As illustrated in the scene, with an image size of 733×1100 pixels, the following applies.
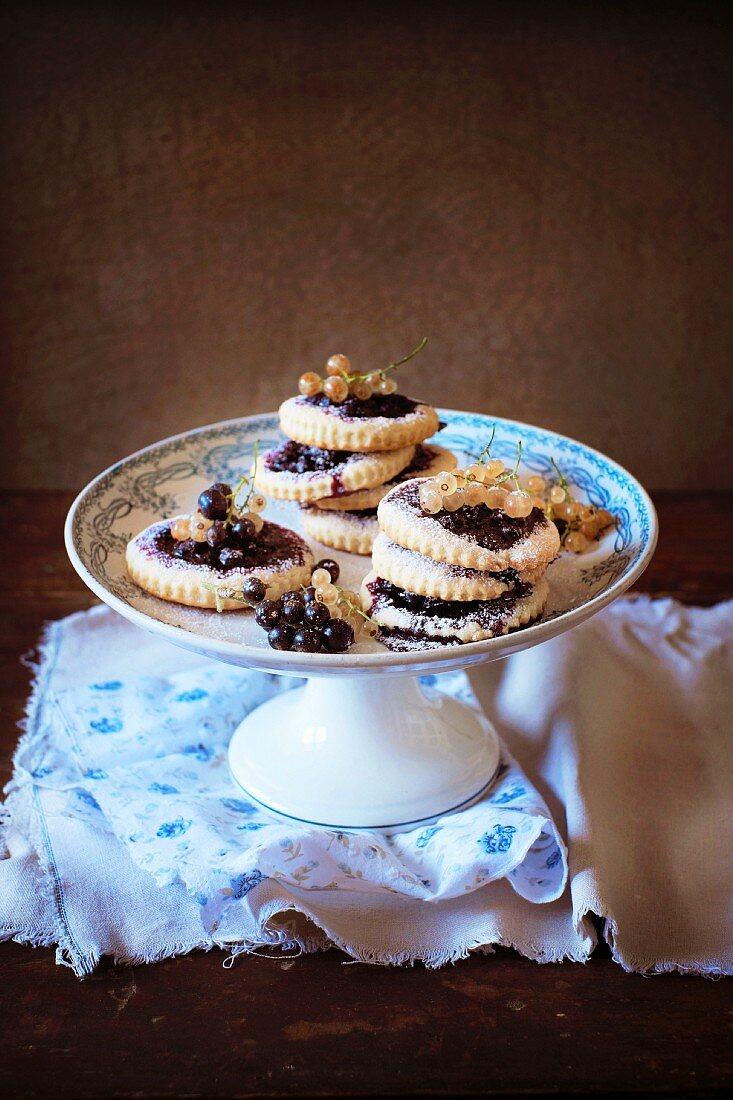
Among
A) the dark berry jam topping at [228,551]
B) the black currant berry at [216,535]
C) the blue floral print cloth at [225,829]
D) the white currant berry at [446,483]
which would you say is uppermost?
the white currant berry at [446,483]

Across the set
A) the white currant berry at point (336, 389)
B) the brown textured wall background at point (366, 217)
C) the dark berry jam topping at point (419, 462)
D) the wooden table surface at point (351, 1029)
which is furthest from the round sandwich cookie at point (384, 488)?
the brown textured wall background at point (366, 217)

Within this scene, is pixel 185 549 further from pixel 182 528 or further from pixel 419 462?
pixel 419 462

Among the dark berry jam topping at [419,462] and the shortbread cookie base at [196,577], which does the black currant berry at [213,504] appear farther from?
the dark berry jam topping at [419,462]

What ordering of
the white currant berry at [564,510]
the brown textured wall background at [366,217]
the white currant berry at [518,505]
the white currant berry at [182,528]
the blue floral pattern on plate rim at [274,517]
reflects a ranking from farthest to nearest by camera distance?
the brown textured wall background at [366,217] < the white currant berry at [564,510] < the white currant berry at [182,528] < the white currant berry at [518,505] < the blue floral pattern on plate rim at [274,517]

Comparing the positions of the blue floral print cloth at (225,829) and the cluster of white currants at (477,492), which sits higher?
the cluster of white currants at (477,492)

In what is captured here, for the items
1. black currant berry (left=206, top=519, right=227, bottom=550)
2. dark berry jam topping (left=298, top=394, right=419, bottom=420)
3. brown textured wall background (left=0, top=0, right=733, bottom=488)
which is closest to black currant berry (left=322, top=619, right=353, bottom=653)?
black currant berry (left=206, top=519, right=227, bottom=550)

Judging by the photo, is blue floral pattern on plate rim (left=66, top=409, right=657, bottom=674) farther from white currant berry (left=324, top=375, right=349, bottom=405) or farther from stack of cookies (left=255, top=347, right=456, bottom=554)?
white currant berry (left=324, top=375, right=349, bottom=405)
